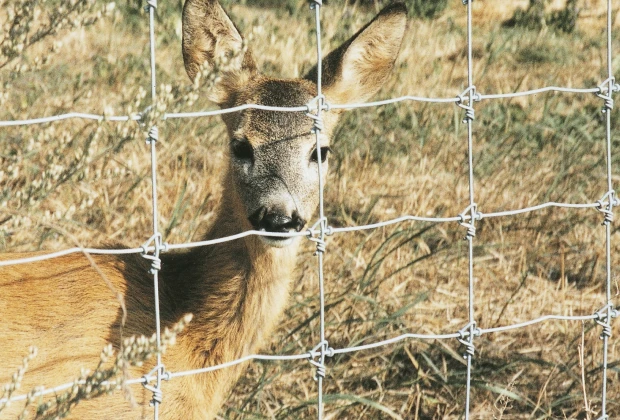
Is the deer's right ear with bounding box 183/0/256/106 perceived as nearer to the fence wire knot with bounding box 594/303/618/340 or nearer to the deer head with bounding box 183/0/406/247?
the deer head with bounding box 183/0/406/247

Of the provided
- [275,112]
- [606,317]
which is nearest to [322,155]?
[275,112]

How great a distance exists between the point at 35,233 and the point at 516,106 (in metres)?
3.10

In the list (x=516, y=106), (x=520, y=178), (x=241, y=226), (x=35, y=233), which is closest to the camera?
(x=241, y=226)

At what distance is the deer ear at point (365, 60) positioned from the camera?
12.1 feet

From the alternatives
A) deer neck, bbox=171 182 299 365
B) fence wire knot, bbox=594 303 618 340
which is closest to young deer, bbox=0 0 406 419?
deer neck, bbox=171 182 299 365

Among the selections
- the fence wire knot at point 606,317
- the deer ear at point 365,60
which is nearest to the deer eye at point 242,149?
the deer ear at point 365,60

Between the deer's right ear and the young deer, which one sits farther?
the deer's right ear

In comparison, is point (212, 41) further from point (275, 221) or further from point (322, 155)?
point (275, 221)

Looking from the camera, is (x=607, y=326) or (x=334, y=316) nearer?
(x=607, y=326)

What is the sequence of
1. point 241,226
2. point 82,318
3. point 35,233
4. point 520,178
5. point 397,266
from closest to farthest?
point 82,318, point 241,226, point 35,233, point 397,266, point 520,178

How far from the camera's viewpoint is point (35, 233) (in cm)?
430

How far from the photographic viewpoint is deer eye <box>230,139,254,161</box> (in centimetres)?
368

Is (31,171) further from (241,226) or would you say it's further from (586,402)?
(586,402)

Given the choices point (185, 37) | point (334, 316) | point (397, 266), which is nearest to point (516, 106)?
point (397, 266)
